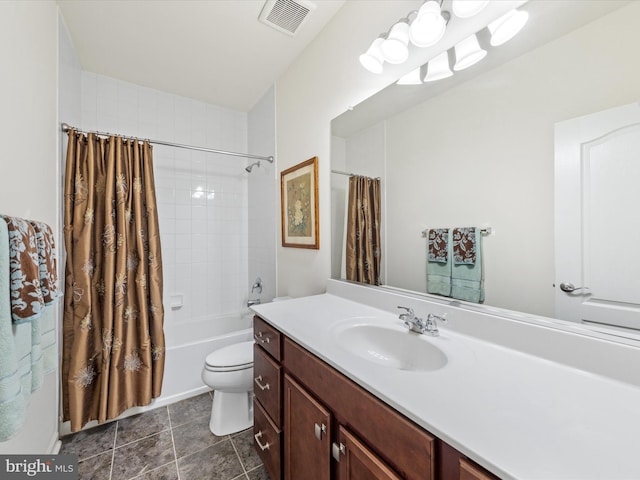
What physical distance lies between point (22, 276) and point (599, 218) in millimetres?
1592

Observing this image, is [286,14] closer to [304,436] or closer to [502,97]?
[502,97]

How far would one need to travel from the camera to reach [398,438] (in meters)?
0.60

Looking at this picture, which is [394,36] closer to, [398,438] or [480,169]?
[480,169]

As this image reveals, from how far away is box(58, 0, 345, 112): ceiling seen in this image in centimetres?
152

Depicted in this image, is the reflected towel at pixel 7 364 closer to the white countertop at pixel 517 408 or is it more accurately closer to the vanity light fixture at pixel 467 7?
the white countertop at pixel 517 408

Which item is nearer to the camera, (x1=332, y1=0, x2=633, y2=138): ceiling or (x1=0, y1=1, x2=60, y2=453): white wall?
(x1=332, y1=0, x2=633, y2=138): ceiling

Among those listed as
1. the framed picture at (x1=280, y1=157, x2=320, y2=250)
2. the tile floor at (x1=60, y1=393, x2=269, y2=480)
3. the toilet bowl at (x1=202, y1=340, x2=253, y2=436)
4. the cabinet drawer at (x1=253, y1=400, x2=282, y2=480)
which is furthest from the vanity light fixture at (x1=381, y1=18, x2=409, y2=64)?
the tile floor at (x1=60, y1=393, x2=269, y2=480)

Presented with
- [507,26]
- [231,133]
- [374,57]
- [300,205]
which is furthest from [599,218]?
[231,133]

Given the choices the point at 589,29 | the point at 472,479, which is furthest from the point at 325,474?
the point at 589,29

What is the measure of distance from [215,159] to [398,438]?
2717 mm

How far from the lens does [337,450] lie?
2.60 ft

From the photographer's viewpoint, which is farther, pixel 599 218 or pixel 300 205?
pixel 300 205

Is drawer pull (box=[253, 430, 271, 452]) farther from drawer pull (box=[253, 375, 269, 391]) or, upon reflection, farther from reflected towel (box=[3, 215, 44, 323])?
reflected towel (box=[3, 215, 44, 323])

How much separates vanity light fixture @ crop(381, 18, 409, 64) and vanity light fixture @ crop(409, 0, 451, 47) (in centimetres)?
7
